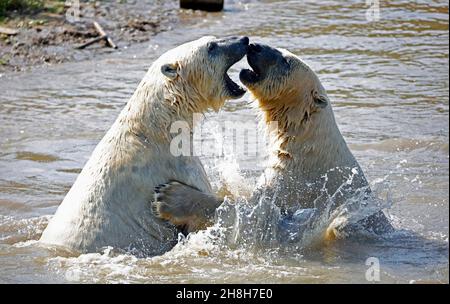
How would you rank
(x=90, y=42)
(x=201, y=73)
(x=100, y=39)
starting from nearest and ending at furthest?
(x=201, y=73), (x=90, y=42), (x=100, y=39)

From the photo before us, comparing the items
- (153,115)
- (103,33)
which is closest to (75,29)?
(103,33)

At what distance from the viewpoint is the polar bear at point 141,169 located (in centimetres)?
637

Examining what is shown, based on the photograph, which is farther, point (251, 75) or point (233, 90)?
point (251, 75)

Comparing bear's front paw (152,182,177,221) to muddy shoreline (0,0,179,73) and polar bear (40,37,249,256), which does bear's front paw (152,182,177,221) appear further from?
muddy shoreline (0,0,179,73)

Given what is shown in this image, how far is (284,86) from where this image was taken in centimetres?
721

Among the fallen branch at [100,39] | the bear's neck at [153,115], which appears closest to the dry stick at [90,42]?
the fallen branch at [100,39]

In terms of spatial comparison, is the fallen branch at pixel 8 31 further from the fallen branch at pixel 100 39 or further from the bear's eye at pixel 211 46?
the bear's eye at pixel 211 46

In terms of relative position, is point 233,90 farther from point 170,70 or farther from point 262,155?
point 262,155

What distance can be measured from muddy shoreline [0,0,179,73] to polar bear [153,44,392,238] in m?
5.86

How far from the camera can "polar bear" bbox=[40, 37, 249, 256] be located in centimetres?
637

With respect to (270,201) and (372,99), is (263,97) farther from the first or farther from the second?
(372,99)

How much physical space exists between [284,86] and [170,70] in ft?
3.30

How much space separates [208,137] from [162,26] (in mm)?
4637

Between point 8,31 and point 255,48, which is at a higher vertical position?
point 255,48
